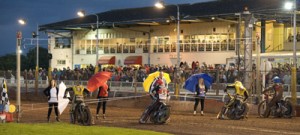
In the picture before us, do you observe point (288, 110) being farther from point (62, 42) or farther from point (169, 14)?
point (62, 42)

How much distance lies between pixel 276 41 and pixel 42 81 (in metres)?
22.3

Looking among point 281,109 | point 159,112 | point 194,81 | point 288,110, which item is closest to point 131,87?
point 194,81

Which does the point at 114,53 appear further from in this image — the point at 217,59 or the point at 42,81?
the point at 42,81

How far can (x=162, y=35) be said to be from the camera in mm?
64562

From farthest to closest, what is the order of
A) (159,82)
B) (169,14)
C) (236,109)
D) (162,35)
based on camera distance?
(162,35) < (169,14) < (236,109) < (159,82)

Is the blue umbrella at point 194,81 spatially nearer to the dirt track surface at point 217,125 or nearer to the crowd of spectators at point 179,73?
the dirt track surface at point 217,125

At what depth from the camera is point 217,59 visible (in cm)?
5862

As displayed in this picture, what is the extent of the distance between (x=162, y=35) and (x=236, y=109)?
41395mm

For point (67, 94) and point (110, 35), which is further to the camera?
point (110, 35)

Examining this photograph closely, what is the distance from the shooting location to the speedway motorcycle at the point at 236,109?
23.5 meters

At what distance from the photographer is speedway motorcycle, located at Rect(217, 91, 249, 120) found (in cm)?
2347

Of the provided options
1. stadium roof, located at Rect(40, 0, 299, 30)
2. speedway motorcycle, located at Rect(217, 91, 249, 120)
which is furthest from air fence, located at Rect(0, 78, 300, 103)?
stadium roof, located at Rect(40, 0, 299, 30)

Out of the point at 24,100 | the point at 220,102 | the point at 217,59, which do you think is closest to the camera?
the point at 220,102

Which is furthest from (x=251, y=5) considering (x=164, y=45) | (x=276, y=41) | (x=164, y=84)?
(x=164, y=84)
